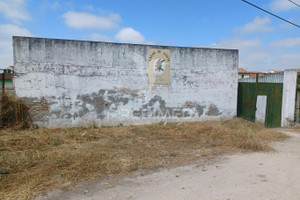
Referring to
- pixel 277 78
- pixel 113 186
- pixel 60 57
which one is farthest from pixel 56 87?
pixel 277 78

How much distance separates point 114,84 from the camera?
321 inches

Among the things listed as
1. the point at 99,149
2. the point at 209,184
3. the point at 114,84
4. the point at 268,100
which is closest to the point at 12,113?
the point at 114,84

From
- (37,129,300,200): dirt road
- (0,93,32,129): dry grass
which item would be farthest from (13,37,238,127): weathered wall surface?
(37,129,300,200): dirt road

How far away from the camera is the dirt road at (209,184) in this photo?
3.29m

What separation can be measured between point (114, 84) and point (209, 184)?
5.53m

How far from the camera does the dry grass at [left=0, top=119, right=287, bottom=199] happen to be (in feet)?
12.6

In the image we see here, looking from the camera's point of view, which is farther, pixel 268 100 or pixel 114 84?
pixel 268 100

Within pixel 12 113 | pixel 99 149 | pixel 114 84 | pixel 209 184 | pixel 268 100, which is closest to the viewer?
pixel 209 184

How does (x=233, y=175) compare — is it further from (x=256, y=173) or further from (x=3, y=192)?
(x=3, y=192)

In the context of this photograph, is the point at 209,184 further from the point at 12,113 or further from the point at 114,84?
the point at 12,113

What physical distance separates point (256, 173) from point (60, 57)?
7128 mm

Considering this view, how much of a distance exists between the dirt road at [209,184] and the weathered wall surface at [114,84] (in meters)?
4.33

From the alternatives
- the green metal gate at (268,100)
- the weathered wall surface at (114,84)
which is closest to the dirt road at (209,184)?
the weathered wall surface at (114,84)

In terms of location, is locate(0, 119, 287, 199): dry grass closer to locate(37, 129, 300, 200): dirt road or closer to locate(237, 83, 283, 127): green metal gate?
locate(37, 129, 300, 200): dirt road
